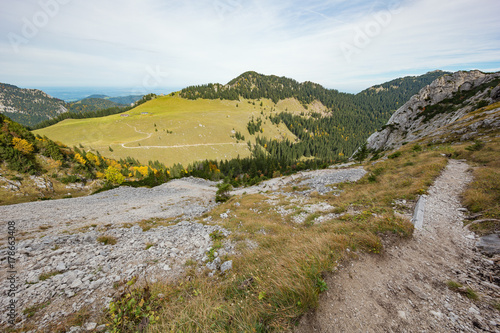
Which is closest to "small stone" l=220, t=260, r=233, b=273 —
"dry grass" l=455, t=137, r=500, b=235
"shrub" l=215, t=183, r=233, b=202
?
"dry grass" l=455, t=137, r=500, b=235

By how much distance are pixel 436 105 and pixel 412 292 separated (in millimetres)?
83933

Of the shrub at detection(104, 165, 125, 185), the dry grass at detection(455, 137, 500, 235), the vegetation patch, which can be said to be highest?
the dry grass at detection(455, 137, 500, 235)

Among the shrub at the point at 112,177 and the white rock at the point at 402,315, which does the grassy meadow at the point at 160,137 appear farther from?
the white rock at the point at 402,315

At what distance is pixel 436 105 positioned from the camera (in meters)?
58.1

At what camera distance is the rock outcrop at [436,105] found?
49.8m

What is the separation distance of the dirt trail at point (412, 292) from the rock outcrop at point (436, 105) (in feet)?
190

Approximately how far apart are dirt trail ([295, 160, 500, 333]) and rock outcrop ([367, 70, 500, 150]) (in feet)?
190

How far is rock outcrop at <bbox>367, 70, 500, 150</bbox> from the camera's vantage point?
163 feet

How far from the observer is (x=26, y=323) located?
16.8 feet

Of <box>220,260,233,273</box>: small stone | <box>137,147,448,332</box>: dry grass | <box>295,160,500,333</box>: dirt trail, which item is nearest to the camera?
<box>295,160,500,333</box>: dirt trail

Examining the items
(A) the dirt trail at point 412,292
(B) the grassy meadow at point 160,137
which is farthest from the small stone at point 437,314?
(B) the grassy meadow at point 160,137

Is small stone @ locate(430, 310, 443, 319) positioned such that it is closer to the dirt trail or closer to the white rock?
the dirt trail

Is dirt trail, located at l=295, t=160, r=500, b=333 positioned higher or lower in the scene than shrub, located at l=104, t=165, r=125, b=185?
higher

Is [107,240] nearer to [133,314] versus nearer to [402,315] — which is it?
[133,314]
